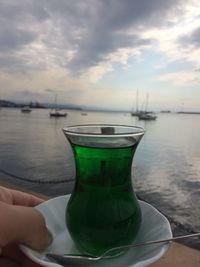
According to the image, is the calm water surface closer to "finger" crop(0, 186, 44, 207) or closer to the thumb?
"finger" crop(0, 186, 44, 207)

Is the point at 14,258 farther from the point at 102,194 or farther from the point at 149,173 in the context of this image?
the point at 149,173

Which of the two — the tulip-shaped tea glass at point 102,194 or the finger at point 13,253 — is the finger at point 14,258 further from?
the tulip-shaped tea glass at point 102,194

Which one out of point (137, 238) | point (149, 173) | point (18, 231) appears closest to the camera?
point (18, 231)

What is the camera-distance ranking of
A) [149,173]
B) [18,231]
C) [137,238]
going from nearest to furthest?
[18,231] → [137,238] → [149,173]

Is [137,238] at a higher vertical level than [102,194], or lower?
lower

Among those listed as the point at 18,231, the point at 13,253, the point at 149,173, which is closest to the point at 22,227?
the point at 18,231

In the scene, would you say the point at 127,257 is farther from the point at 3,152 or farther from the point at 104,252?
the point at 3,152

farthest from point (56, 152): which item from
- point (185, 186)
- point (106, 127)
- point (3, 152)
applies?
point (106, 127)
